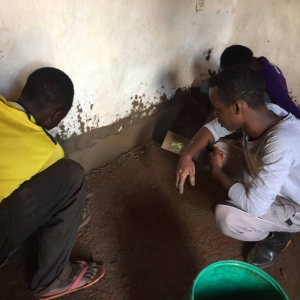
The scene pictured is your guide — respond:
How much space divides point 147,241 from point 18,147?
90 cm

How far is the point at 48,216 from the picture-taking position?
1.22 meters

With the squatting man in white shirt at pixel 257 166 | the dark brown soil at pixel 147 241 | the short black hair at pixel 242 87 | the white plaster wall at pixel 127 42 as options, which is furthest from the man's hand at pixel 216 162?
the white plaster wall at pixel 127 42

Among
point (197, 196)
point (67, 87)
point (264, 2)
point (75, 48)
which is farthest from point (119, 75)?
point (264, 2)

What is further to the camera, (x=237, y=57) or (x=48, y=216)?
(x=237, y=57)

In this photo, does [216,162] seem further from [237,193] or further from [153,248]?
[153,248]

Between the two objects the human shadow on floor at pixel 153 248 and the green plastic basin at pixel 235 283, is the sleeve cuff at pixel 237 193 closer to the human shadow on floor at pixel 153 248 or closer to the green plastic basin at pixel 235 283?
the green plastic basin at pixel 235 283

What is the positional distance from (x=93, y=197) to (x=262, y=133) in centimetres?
104

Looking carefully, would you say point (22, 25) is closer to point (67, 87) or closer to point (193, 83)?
point (67, 87)

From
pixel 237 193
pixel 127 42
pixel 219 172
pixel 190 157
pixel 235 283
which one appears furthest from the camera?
pixel 127 42

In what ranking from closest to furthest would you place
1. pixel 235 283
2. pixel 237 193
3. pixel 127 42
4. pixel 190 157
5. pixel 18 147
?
pixel 18 147 < pixel 235 283 < pixel 237 193 < pixel 190 157 < pixel 127 42

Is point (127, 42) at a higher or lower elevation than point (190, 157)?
higher

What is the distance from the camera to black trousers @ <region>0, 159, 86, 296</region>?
110 cm

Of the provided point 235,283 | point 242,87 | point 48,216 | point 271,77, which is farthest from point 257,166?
point 48,216

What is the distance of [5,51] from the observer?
4.28 ft
